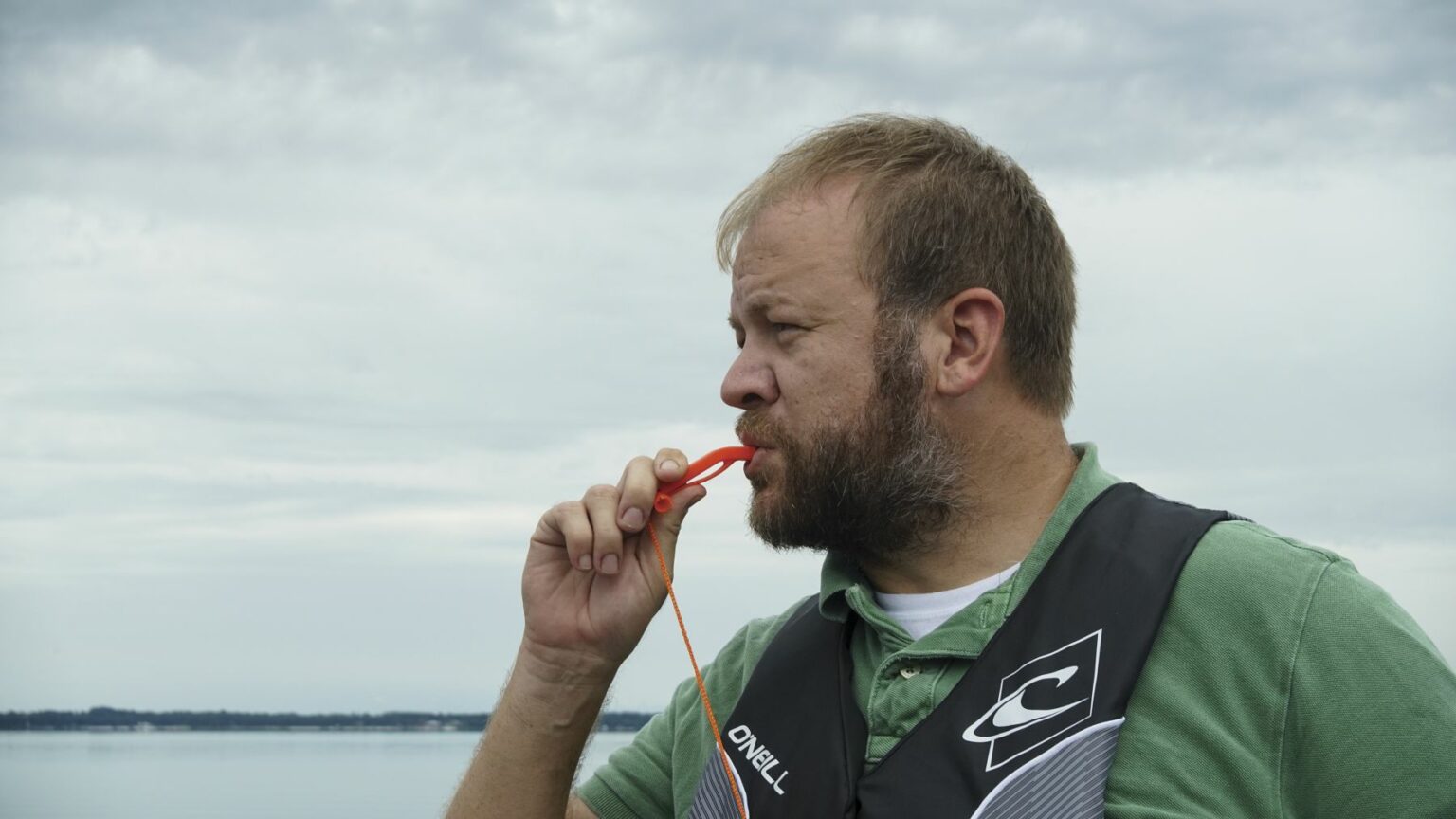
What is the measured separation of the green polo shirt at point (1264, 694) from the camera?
2.30 metres

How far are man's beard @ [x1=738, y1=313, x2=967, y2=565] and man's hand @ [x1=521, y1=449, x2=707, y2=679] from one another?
34 centimetres

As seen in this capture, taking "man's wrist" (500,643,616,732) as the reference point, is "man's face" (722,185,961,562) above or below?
above

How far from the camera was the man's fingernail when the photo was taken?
3149 millimetres

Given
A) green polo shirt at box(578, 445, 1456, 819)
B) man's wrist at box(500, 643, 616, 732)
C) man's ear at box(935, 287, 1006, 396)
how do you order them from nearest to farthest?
green polo shirt at box(578, 445, 1456, 819) < man's ear at box(935, 287, 1006, 396) < man's wrist at box(500, 643, 616, 732)

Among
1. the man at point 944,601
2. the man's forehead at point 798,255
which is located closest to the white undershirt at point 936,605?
the man at point 944,601

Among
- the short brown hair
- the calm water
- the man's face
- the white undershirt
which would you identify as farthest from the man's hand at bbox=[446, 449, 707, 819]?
the calm water

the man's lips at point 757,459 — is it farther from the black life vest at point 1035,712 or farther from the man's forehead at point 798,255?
the black life vest at point 1035,712

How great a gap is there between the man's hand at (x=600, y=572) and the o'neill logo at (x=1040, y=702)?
921mm

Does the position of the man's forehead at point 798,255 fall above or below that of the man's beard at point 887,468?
above

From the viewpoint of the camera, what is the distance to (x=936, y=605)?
9.70ft

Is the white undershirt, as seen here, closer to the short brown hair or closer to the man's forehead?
the short brown hair

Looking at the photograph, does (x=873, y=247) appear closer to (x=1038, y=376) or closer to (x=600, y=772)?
(x=1038, y=376)

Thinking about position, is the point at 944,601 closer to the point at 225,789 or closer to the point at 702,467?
the point at 702,467

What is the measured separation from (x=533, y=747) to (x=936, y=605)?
1025 mm
